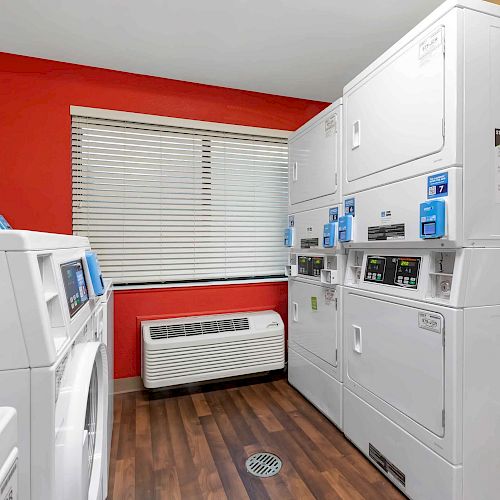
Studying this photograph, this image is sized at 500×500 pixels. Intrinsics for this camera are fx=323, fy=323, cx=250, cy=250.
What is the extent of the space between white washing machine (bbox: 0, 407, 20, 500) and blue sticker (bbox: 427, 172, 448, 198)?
4.65 ft

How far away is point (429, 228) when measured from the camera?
127 cm

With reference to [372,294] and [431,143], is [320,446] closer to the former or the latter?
[372,294]

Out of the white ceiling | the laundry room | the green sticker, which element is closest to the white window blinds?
the laundry room

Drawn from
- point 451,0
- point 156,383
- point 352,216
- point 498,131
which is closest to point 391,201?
point 352,216

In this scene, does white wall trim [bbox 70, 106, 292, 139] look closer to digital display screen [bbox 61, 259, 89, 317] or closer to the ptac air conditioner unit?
→ the ptac air conditioner unit

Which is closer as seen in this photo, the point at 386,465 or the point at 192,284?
the point at 386,465

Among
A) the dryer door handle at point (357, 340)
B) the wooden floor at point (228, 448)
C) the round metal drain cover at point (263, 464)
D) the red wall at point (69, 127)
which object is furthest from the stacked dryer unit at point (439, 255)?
the red wall at point (69, 127)

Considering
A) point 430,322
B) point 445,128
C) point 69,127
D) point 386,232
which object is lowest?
point 430,322

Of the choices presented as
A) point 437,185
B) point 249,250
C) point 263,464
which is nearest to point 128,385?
point 263,464

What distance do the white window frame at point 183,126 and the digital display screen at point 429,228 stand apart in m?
1.74

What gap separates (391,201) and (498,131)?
467 mm

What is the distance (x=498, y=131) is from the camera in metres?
1.28

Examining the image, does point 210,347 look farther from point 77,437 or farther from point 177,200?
point 77,437

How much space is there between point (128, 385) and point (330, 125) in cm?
241
